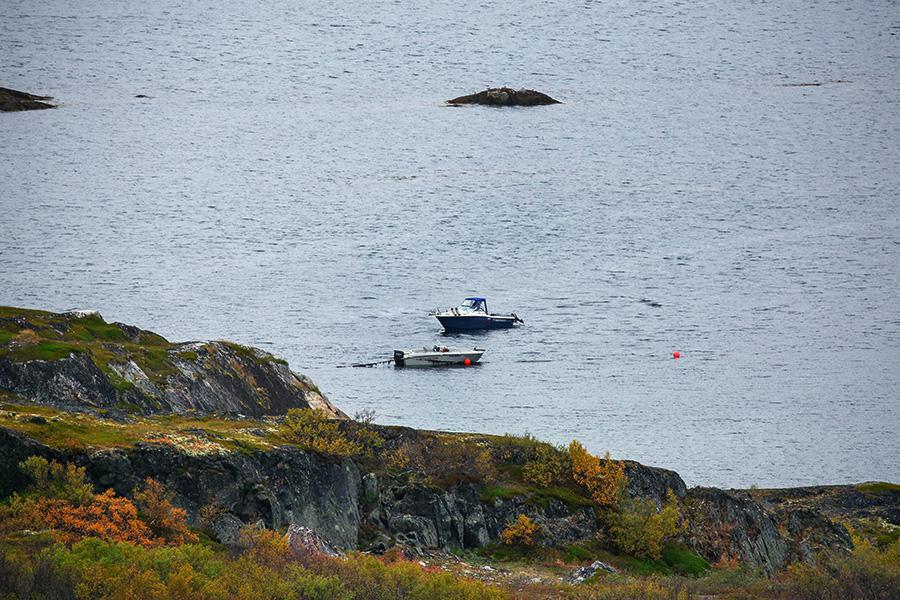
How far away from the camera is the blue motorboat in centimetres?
12075

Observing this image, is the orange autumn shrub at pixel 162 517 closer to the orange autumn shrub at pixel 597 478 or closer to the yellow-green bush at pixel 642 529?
the yellow-green bush at pixel 642 529

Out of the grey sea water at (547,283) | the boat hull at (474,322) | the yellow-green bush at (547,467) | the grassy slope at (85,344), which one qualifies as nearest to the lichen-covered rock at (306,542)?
the yellow-green bush at (547,467)

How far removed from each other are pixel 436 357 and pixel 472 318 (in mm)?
11626

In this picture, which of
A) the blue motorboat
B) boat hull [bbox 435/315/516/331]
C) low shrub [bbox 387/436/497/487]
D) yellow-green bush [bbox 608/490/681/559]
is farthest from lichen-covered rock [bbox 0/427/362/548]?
the blue motorboat

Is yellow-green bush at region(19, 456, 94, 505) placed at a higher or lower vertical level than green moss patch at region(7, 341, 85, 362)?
lower

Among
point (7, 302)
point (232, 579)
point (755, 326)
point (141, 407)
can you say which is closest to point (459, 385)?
point (755, 326)

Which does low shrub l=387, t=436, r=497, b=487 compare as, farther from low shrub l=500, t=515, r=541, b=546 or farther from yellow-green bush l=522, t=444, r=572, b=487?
low shrub l=500, t=515, r=541, b=546

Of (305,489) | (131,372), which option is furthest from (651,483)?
(131,372)

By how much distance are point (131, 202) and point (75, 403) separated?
139 metres

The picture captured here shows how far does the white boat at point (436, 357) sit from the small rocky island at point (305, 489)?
50.0 m

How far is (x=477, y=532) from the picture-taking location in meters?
43.0

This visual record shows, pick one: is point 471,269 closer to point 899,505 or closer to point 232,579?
point 899,505

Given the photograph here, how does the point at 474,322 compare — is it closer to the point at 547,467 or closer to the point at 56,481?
the point at 547,467

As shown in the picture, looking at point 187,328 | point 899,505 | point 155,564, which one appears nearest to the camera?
point 155,564
